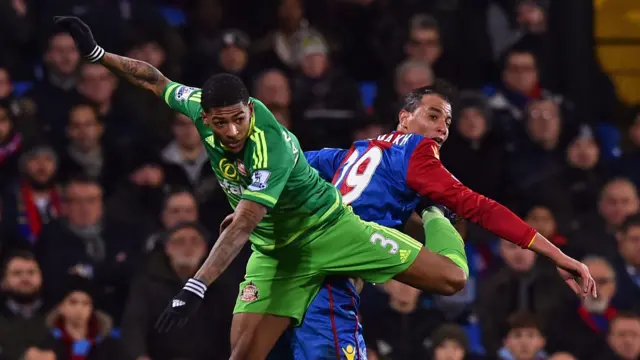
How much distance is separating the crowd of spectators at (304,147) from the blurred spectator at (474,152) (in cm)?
2

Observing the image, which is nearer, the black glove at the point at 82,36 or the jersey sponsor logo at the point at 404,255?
the jersey sponsor logo at the point at 404,255

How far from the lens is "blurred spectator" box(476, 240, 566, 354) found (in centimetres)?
985

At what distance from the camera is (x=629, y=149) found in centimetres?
1212

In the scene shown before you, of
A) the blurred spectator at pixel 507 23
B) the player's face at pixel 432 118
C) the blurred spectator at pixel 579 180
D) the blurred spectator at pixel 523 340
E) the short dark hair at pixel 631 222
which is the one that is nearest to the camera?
the player's face at pixel 432 118

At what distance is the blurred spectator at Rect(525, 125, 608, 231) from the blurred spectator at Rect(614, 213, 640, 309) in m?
0.44

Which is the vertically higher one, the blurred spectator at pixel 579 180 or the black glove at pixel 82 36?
the black glove at pixel 82 36

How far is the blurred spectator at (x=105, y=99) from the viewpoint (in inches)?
411

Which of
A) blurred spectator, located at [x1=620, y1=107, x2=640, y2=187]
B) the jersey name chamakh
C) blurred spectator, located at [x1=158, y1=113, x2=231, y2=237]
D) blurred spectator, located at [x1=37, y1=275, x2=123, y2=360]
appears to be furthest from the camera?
blurred spectator, located at [x1=620, y1=107, x2=640, y2=187]

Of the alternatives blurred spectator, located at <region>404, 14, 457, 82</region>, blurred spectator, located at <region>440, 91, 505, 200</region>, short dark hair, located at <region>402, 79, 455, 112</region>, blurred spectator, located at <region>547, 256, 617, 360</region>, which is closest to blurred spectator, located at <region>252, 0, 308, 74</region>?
blurred spectator, located at <region>404, 14, 457, 82</region>

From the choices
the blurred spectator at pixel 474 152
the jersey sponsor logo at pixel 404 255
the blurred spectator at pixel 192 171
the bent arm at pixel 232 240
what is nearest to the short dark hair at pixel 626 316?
the blurred spectator at pixel 474 152

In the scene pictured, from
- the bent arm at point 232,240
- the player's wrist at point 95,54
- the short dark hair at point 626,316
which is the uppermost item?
the player's wrist at point 95,54

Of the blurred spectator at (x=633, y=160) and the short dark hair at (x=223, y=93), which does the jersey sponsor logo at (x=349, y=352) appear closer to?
the short dark hair at (x=223, y=93)

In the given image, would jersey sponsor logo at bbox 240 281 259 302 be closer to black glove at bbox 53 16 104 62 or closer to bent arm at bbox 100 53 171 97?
bent arm at bbox 100 53 171 97

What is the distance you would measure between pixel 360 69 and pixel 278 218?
17.9 feet
